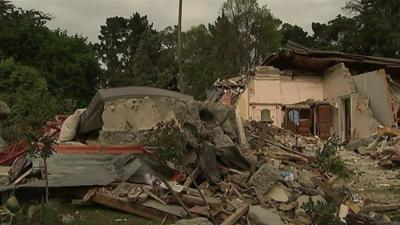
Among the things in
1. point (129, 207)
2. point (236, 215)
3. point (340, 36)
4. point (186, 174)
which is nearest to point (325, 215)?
point (236, 215)

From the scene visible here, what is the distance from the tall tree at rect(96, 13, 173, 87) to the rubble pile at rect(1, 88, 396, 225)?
120 feet

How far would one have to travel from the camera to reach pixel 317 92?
80.0ft

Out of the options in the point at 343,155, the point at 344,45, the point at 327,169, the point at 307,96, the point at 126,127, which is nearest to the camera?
the point at 126,127

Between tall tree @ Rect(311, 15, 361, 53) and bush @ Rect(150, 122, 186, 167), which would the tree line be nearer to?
tall tree @ Rect(311, 15, 361, 53)

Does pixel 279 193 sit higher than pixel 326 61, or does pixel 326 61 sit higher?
pixel 326 61

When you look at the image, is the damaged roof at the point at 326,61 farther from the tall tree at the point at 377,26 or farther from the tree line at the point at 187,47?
the tall tree at the point at 377,26

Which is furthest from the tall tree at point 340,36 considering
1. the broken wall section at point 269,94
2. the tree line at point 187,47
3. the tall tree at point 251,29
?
the broken wall section at point 269,94

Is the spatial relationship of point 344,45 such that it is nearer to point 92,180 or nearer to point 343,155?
point 343,155

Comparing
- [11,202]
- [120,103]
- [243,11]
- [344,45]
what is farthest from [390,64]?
[243,11]

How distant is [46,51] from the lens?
40375 millimetres

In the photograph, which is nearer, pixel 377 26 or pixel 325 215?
pixel 325 215

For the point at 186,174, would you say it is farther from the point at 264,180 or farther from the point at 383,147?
the point at 383,147

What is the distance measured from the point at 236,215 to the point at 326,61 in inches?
628

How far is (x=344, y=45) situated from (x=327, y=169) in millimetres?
33574
